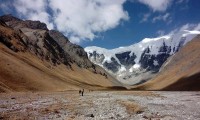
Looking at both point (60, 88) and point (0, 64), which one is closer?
point (0, 64)

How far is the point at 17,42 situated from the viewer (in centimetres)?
15938

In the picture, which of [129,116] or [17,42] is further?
[17,42]

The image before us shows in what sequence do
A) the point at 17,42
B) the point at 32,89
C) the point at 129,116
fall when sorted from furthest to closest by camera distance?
the point at 17,42, the point at 32,89, the point at 129,116

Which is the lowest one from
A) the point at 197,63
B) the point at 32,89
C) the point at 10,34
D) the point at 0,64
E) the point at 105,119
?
the point at 105,119

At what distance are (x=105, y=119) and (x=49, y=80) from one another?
96373mm

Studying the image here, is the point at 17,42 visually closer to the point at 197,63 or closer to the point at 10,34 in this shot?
the point at 10,34

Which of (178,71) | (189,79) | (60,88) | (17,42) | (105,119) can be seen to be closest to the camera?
(105,119)

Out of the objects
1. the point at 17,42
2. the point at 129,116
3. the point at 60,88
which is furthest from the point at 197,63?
the point at 129,116

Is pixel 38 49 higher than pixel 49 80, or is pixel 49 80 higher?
pixel 38 49

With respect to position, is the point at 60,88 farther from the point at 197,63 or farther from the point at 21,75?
the point at 197,63

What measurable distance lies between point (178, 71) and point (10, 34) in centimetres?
8997

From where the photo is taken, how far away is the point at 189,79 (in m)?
146

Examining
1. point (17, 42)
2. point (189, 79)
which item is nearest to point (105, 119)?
point (189, 79)

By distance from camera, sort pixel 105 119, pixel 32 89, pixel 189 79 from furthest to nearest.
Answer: pixel 189 79
pixel 32 89
pixel 105 119
